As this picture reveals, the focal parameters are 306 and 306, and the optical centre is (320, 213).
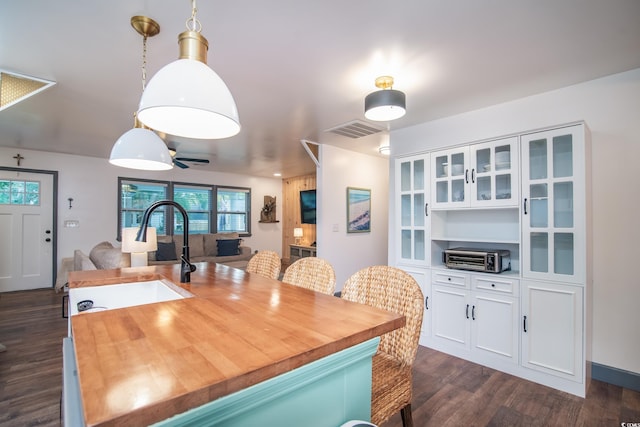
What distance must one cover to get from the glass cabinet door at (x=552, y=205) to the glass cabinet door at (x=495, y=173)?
0.27 feet

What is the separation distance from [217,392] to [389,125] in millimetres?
3459

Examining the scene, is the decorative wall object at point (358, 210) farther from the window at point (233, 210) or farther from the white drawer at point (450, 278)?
the window at point (233, 210)

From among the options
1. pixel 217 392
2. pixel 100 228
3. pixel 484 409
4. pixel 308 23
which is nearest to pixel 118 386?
pixel 217 392

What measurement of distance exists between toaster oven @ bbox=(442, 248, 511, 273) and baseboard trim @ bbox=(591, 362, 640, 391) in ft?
3.17

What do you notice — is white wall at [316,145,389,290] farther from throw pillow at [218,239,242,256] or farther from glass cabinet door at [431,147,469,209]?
throw pillow at [218,239,242,256]

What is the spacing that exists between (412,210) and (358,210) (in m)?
1.62

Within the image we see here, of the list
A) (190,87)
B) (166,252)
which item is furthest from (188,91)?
(166,252)

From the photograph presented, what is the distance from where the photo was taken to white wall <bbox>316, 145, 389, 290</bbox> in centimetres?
448

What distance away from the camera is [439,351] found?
3025 mm

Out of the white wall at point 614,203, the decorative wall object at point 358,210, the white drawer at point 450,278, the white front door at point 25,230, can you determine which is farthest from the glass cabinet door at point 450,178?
the white front door at point 25,230

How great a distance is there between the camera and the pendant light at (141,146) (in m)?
1.69

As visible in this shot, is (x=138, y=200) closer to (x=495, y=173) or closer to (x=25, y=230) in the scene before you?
(x=25, y=230)

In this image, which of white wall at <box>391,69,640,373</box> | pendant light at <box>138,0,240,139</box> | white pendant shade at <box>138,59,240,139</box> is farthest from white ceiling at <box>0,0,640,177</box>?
white pendant shade at <box>138,59,240,139</box>

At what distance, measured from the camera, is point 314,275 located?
1.95 m
